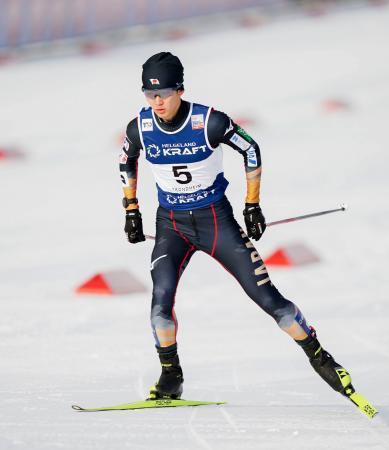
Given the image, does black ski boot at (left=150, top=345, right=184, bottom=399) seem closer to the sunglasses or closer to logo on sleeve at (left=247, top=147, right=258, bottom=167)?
logo on sleeve at (left=247, top=147, right=258, bottom=167)

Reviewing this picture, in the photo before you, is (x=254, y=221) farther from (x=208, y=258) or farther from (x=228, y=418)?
(x=208, y=258)

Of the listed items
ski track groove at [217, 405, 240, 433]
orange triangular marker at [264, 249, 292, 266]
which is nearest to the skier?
ski track groove at [217, 405, 240, 433]

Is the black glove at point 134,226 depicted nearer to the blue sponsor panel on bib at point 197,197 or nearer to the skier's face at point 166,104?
the blue sponsor panel on bib at point 197,197

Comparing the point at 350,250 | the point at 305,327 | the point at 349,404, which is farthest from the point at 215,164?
the point at 350,250

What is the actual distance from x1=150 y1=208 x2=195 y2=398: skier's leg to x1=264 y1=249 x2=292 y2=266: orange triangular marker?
9.89 feet

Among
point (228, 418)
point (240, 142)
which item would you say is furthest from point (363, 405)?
point (240, 142)

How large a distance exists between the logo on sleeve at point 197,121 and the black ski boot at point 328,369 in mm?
1243

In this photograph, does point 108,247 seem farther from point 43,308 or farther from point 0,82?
point 0,82

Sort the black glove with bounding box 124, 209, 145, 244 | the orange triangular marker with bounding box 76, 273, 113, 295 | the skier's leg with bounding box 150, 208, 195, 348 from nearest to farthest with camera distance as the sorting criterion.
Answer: the skier's leg with bounding box 150, 208, 195, 348 → the black glove with bounding box 124, 209, 145, 244 → the orange triangular marker with bounding box 76, 273, 113, 295

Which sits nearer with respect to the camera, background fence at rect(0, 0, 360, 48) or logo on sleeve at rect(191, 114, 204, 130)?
logo on sleeve at rect(191, 114, 204, 130)

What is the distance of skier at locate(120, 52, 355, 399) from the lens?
5566 mm

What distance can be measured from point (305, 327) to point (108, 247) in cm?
403

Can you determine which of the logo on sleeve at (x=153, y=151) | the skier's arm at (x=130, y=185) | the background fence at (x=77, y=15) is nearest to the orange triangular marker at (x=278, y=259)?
the skier's arm at (x=130, y=185)

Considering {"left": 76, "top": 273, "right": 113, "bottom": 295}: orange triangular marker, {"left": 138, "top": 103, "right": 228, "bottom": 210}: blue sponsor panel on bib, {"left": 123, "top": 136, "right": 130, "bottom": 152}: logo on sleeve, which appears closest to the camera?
{"left": 138, "top": 103, "right": 228, "bottom": 210}: blue sponsor panel on bib
